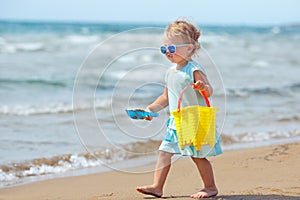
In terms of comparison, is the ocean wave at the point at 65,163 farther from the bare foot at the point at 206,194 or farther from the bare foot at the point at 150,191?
the bare foot at the point at 206,194

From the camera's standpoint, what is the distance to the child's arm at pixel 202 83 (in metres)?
3.52

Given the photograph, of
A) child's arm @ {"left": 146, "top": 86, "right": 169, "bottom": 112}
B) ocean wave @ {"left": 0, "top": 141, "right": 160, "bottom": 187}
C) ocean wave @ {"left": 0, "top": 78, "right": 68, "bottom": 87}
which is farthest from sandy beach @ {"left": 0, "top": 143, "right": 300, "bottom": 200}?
ocean wave @ {"left": 0, "top": 78, "right": 68, "bottom": 87}

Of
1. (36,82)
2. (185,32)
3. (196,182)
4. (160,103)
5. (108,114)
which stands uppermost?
(185,32)

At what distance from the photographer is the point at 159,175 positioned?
3.83 meters

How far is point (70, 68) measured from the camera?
1631 centimetres

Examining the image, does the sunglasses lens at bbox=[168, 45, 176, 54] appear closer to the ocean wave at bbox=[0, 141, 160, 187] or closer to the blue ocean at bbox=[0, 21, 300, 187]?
the blue ocean at bbox=[0, 21, 300, 187]

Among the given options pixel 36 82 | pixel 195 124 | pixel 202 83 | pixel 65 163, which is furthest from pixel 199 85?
pixel 36 82

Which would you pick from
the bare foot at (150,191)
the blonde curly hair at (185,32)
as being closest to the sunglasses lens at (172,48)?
the blonde curly hair at (185,32)

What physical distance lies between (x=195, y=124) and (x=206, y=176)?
424 millimetres

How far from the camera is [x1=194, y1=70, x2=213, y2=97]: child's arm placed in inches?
138

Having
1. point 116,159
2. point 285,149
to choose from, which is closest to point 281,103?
point 285,149

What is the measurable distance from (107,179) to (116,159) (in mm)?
853

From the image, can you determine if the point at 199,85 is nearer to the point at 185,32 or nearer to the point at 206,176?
the point at 185,32

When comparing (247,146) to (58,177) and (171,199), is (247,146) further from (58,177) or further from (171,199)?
(171,199)
